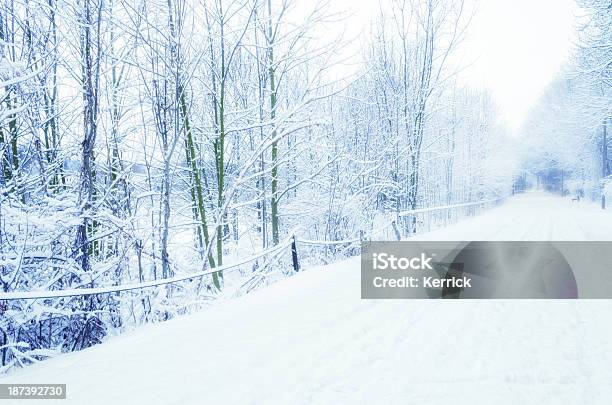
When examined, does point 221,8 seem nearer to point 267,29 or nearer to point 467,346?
point 267,29

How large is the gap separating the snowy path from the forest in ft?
2.92

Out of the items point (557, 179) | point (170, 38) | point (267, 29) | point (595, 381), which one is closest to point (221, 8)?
point (170, 38)

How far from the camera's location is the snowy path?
9.48ft

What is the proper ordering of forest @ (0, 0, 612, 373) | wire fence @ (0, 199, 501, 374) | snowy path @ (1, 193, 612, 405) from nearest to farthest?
snowy path @ (1, 193, 612, 405) → wire fence @ (0, 199, 501, 374) → forest @ (0, 0, 612, 373)

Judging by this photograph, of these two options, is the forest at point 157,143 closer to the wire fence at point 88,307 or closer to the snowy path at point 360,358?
the wire fence at point 88,307

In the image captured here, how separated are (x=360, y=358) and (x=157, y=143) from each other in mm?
5814

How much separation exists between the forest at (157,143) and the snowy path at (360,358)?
2.92 ft

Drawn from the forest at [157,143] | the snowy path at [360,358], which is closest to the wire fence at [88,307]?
the forest at [157,143]

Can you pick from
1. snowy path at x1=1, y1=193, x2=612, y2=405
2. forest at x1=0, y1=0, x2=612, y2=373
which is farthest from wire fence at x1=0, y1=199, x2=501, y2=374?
snowy path at x1=1, y1=193, x2=612, y2=405

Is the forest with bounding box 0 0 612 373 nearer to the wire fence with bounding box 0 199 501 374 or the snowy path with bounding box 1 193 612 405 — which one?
the wire fence with bounding box 0 199 501 374

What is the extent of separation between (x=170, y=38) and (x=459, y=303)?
6230 millimetres

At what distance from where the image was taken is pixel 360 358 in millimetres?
3465

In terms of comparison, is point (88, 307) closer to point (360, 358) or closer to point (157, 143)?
point (157, 143)

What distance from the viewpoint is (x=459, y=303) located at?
5.12 metres
